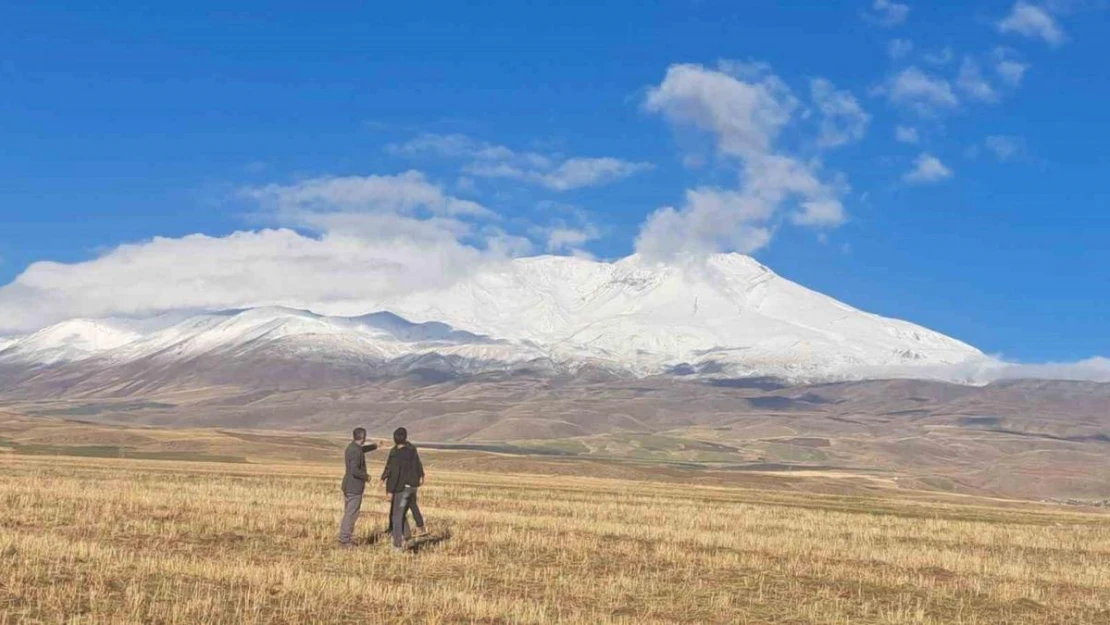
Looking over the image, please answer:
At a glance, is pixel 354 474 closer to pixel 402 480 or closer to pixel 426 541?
pixel 402 480

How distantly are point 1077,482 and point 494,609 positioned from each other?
633 ft

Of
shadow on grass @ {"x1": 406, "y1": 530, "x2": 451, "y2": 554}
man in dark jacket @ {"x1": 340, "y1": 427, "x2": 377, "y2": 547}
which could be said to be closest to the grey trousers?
man in dark jacket @ {"x1": 340, "y1": 427, "x2": 377, "y2": 547}

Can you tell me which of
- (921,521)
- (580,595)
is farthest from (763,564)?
(921,521)

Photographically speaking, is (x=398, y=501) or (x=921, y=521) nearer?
(x=398, y=501)

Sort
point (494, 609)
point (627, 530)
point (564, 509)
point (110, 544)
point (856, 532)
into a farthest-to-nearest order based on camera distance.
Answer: point (564, 509) → point (856, 532) → point (627, 530) → point (110, 544) → point (494, 609)

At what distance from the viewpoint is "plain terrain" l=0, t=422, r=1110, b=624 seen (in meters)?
15.9

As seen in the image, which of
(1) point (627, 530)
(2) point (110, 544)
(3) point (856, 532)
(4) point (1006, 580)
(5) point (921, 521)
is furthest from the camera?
(5) point (921, 521)

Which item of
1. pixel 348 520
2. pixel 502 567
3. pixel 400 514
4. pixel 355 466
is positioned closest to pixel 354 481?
pixel 355 466

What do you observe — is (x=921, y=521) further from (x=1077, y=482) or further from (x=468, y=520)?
(x=1077, y=482)

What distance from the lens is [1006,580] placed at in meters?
23.1

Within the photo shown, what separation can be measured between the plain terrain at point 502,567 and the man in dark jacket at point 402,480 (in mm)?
767

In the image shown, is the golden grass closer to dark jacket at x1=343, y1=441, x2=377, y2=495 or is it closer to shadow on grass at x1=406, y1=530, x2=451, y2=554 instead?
shadow on grass at x1=406, y1=530, x2=451, y2=554

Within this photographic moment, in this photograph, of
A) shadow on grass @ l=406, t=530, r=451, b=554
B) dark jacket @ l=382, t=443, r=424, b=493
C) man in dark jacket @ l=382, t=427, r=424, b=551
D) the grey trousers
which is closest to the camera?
the grey trousers

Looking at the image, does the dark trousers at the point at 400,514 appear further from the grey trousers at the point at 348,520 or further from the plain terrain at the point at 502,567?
the grey trousers at the point at 348,520
